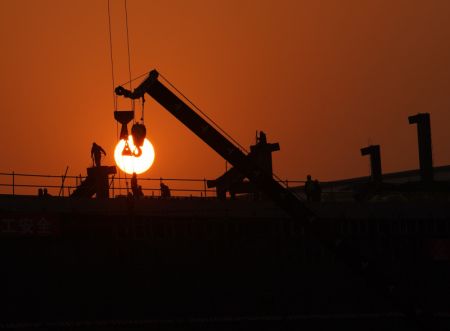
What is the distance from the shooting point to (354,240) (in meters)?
44.2

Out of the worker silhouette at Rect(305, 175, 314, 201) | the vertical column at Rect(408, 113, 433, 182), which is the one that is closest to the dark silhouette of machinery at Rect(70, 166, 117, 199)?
the worker silhouette at Rect(305, 175, 314, 201)

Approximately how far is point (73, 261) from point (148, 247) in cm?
343

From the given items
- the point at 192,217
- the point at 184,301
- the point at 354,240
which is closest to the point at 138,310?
the point at 184,301

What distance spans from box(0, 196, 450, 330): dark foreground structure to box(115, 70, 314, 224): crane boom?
638cm

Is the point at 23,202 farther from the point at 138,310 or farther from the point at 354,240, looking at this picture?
the point at 354,240

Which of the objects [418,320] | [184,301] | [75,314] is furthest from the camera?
[184,301]

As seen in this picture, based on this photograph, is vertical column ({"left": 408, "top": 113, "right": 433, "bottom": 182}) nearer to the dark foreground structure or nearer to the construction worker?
the dark foreground structure

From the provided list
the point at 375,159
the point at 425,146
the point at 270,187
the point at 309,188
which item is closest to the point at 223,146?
the point at 270,187

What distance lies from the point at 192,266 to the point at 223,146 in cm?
1286

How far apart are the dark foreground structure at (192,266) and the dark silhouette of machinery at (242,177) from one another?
190 inches

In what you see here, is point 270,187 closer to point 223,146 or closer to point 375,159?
point 223,146

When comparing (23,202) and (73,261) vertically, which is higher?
(23,202)

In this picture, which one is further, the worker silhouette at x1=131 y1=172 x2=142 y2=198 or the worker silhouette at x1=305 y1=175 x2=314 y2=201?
the worker silhouette at x1=305 y1=175 x2=314 y2=201

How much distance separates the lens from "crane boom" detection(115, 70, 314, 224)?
92.9 feet
